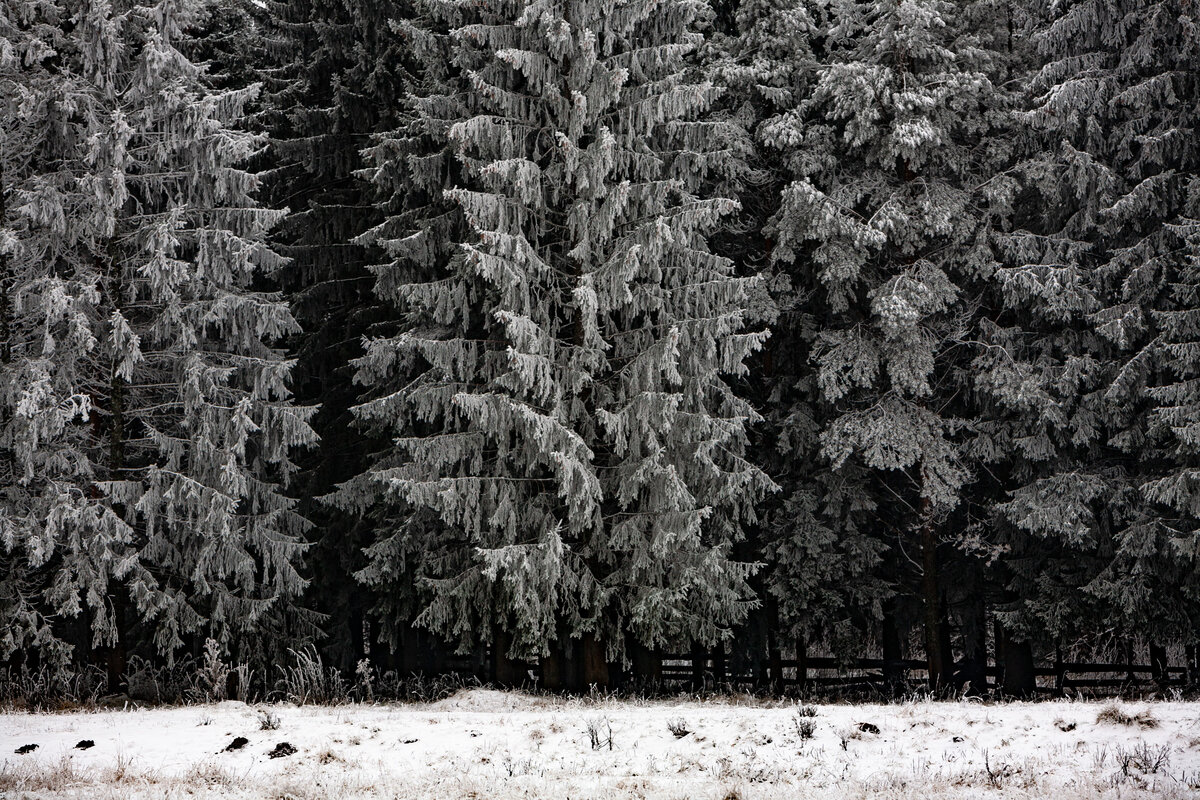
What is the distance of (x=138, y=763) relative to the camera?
979cm

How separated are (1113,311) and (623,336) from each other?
25.1 feet

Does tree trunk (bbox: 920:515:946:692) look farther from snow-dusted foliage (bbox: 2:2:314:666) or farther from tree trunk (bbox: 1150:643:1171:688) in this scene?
snow-dusted foliage (bbox: 2:2:314:666)

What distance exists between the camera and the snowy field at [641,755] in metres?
8.70

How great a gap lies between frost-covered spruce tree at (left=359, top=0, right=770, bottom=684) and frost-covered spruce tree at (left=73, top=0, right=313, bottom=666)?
208 cm

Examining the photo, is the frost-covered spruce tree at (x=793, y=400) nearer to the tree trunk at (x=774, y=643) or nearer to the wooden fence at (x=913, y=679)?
the tree trunk at (x=774, y=643)

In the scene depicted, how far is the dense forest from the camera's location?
15031mm

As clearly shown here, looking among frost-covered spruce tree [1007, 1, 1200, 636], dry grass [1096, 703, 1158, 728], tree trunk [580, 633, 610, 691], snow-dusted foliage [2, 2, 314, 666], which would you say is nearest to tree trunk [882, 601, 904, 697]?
frost-covered spruce tree [1007, 1, 1200, 636]

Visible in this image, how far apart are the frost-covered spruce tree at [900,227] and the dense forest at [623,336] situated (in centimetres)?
9

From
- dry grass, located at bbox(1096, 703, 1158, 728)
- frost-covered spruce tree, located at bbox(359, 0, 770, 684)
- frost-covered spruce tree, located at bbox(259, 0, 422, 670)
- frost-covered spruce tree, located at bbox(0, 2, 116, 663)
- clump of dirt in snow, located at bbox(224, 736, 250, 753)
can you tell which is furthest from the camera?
frost-covered spruce tree, located at bbox(259, 0, 422, 670)

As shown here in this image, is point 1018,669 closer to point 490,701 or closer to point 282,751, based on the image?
point 490,701

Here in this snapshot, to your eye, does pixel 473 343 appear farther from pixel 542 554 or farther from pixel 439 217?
pixel 542 554

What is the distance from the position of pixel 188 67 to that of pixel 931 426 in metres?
13.3

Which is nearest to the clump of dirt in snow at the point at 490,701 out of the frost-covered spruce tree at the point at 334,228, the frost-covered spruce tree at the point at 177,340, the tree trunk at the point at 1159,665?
the frost-covered spruce tree at the point at 177,340

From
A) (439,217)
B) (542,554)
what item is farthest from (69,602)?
(439,217)
